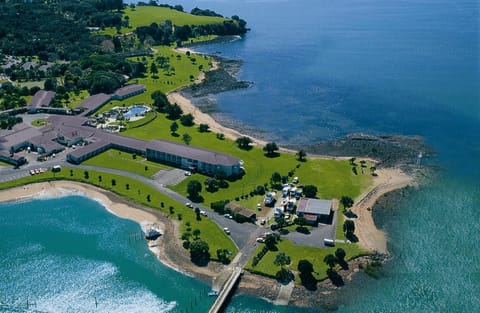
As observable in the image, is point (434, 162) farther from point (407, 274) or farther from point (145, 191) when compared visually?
point (145, 191)

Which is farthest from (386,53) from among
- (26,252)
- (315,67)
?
(26,252)

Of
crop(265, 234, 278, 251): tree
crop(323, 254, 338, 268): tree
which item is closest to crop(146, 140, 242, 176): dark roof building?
crop(265, 234, 278, 251): tree

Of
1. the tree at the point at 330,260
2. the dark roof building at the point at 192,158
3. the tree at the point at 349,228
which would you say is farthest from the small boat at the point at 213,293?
the dark roof building at the point at 192,158

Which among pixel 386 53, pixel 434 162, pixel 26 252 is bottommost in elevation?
pixel 26 252

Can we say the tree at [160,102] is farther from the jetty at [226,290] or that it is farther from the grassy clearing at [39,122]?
the jetty at [226,290]

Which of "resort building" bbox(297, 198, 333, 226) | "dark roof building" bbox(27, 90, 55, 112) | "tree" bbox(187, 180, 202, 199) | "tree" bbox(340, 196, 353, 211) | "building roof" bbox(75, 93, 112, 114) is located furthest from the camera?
"building roof" bbox(75, 93, 112, 114)

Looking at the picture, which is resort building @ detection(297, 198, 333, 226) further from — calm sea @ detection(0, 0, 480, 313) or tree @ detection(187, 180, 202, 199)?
tree @ detection(187, 180, 202, 199)
